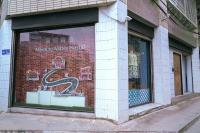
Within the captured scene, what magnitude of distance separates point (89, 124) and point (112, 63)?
182cm

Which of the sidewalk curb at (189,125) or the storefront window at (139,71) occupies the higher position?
the storefront window at (139,71)

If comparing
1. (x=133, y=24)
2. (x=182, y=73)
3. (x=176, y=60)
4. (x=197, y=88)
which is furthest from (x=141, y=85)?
(x=197, y=88)

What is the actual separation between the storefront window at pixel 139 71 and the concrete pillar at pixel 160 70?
282 millimetres

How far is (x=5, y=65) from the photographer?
35.1 ft

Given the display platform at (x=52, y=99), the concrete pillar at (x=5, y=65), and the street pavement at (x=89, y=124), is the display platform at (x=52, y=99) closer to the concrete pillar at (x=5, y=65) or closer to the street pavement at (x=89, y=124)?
the street pavement at (x=89, y=124)

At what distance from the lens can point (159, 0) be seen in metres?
12.8

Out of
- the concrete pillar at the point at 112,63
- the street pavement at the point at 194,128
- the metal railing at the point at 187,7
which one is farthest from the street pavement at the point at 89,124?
the metal railing at the point at 187,7

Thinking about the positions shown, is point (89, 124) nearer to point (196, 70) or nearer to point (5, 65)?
point (5, 65)

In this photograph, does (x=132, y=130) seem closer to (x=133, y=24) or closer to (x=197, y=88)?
(x=133, y=24)

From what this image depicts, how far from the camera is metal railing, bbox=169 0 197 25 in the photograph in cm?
1587

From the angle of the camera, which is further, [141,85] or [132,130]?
[141,85]

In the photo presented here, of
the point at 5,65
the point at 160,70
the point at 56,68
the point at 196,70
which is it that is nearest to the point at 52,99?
the point at 56,68

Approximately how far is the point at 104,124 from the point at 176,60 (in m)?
9.83

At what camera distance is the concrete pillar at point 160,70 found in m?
12.5
